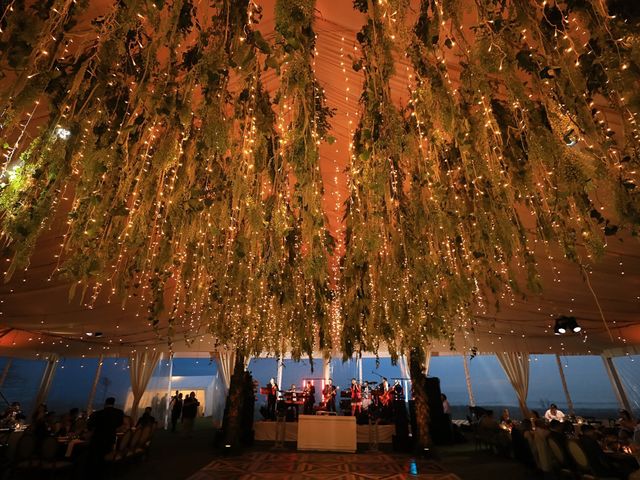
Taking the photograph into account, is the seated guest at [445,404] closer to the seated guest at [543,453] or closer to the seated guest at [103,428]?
the seated guest at [543,453]

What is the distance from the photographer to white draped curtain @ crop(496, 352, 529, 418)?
40.5 ft

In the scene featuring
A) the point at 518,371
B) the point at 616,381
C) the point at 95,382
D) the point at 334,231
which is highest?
the point at 334,231

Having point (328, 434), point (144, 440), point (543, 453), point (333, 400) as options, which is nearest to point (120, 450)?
point (144, 440)

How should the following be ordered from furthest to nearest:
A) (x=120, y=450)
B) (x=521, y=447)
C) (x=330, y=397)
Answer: (x=330, y=397)
(x=521, y=447)
(x=120, y=450)

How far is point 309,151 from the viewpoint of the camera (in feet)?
6.54

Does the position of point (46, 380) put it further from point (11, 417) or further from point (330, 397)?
point (330, 397)

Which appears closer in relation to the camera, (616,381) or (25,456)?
(25,456)

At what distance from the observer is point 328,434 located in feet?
27.0

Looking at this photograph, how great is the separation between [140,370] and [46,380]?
282cm

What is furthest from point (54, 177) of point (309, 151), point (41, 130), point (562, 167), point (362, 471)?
point (362, 471)

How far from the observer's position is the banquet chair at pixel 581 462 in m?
4.10

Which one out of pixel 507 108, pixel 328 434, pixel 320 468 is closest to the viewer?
pixel 507 108

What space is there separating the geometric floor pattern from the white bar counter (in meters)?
0.44

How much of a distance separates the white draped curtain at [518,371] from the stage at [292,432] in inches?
224
